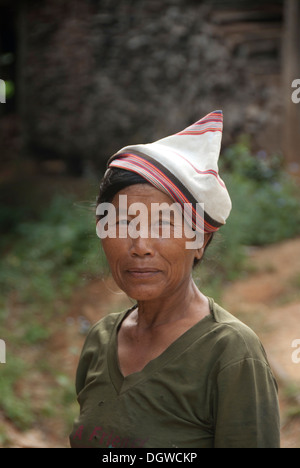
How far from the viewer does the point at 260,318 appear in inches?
181

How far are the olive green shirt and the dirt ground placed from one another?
198cm

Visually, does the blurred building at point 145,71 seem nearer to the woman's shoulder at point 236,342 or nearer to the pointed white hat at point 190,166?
the pointed white hat at point 190,166

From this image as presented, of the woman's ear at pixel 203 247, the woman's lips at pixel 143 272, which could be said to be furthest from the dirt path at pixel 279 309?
the woman's lips at pixel 143 272

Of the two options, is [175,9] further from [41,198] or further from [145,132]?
[41,198]

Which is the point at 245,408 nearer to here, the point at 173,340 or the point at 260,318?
the point at 173,340

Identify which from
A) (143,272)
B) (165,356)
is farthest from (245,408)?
(143,272)

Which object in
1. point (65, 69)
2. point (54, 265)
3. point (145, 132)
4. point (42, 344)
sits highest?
point (65, 69)

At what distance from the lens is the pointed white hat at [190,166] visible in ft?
4.82

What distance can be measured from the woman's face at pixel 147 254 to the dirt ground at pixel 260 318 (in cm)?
206

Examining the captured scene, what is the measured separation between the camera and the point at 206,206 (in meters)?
1.50

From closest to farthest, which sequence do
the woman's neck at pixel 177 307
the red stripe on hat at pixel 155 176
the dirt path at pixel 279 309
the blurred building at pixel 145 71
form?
the red stripe on hat at pixel 155 176
the woman's neck at pixel 177 307
the dirt path at pixel 279 309
the blurred building at pixel 145 71

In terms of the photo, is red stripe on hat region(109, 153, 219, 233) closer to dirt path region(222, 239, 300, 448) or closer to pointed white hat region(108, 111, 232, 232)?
pointed white hat region(108, 111, 232, 232)

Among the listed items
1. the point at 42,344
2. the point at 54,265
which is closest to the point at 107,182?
the point at 42,344

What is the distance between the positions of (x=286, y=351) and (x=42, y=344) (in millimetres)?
1915
